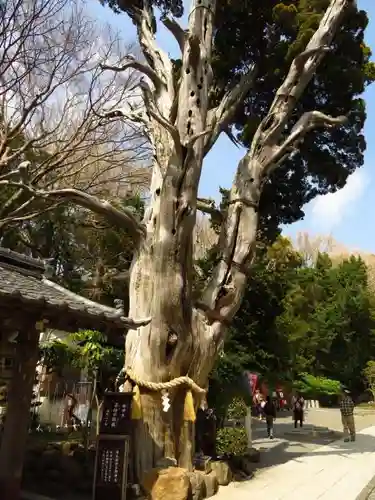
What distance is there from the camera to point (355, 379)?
34219 mm

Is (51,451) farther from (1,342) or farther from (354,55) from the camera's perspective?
(354,55)

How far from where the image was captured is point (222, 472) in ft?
28.0

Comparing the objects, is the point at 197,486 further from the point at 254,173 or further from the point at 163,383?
the point at 254,173

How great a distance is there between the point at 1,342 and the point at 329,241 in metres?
43.4

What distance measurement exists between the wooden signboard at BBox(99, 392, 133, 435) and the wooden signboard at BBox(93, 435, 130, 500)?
0.18 metres

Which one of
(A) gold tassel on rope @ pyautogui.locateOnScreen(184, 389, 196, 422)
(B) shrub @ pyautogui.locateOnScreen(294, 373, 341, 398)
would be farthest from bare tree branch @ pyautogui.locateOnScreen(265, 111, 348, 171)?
(B) shrub @ pyautogui.locateOnScreen(294, 373, 341, 398)

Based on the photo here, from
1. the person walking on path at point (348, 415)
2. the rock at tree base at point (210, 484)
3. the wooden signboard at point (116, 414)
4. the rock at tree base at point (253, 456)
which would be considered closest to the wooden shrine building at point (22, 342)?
Answer: the wooden signboard at point (116, 414)

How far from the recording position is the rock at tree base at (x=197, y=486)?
290 inches

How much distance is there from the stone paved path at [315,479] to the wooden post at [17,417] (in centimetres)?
338

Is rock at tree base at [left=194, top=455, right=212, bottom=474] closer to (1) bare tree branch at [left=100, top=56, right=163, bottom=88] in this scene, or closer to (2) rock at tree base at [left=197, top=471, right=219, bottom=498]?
(2) rock at tree base at [left=197, top=471, right=219, bottom=498]

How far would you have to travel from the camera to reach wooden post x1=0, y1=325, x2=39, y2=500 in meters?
5.70

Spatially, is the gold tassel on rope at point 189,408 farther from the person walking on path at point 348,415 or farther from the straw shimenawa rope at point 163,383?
the person walking on path at point 348,415

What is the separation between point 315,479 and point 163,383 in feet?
13.0

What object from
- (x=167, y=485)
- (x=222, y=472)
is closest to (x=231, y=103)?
(x=222, y=472)
